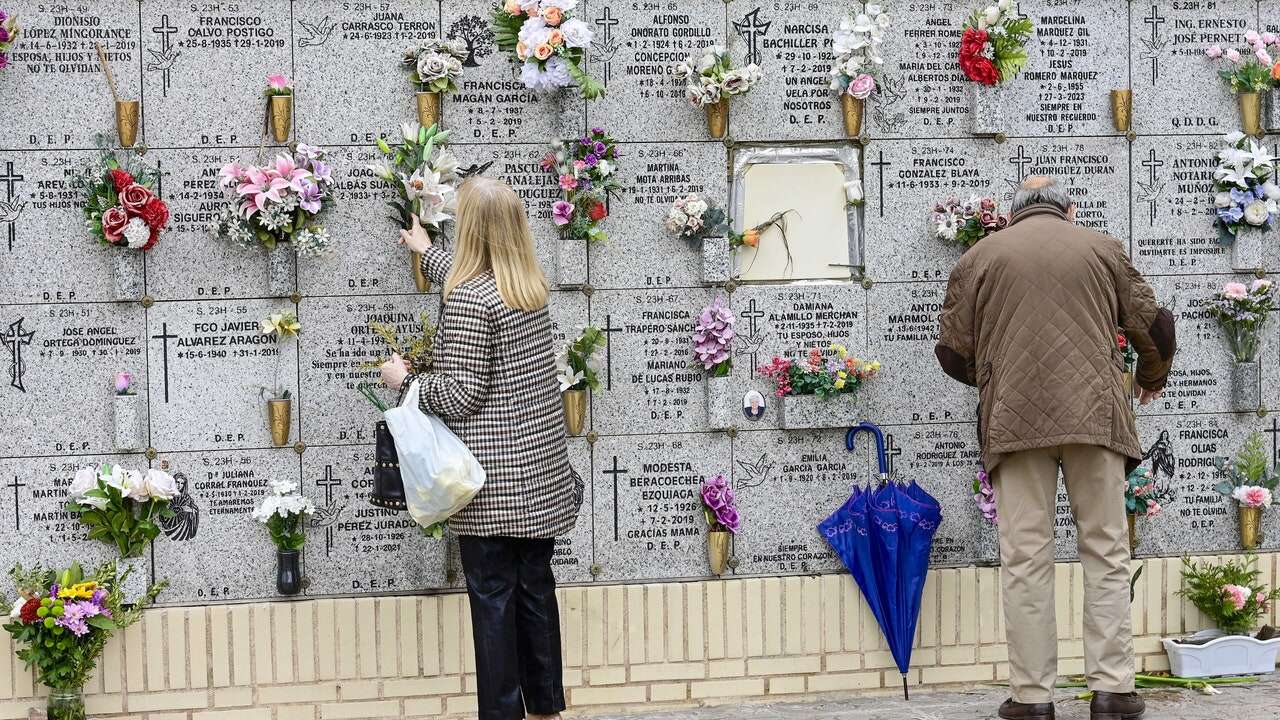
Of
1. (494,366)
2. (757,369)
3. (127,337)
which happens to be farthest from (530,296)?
(127,337)

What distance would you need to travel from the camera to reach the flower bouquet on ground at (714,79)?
601 centimetres

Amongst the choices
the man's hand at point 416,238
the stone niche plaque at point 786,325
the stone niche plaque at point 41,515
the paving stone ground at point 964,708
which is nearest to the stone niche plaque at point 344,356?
the man's hand at point 416,238

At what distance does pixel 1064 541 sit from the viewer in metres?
6.52

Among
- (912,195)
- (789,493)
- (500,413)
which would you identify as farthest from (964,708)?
(500,413)

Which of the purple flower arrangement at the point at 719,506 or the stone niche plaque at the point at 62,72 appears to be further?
the purple flower arrangement at the point at 719,506

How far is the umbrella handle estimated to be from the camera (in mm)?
6277

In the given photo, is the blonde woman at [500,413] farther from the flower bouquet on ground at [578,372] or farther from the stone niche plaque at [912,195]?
the stone niche plaque at [912,195]

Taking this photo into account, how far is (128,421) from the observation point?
5.85 m

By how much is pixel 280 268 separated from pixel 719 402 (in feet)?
6.42

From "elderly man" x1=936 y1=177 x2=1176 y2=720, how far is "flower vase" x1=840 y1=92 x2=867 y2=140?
89 centimetres

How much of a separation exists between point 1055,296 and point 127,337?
148 inches

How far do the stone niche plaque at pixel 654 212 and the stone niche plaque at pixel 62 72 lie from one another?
2.15 metres

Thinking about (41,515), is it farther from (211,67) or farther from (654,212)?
(654,212)

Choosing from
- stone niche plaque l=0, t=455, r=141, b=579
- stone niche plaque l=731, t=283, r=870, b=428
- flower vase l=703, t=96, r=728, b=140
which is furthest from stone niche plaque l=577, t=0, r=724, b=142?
stone niche plaque l=0, t=455, r=141, b=579
